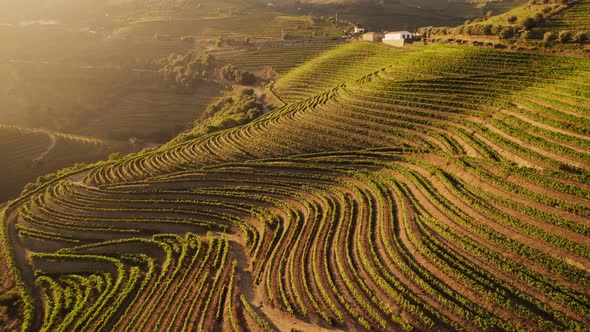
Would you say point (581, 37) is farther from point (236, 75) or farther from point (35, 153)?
point (35, 153)

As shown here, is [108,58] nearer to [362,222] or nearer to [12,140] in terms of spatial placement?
[12,140]

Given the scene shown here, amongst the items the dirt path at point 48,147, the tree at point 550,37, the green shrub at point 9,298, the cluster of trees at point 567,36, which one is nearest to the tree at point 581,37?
the cluster of trees at point 567,36

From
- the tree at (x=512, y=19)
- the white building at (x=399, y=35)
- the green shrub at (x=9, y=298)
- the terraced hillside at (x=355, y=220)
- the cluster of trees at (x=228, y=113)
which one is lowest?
the green shrub at (x=9, y=298)

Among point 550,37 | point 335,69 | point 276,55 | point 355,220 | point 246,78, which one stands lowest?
point 355,220

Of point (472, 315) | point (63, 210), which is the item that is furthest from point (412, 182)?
point (63, 210)

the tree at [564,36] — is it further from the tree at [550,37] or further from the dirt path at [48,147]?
the dirt path at [48,147]

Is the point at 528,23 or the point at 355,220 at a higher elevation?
the point at 528,23

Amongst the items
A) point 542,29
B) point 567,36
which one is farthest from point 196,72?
point 567,36
